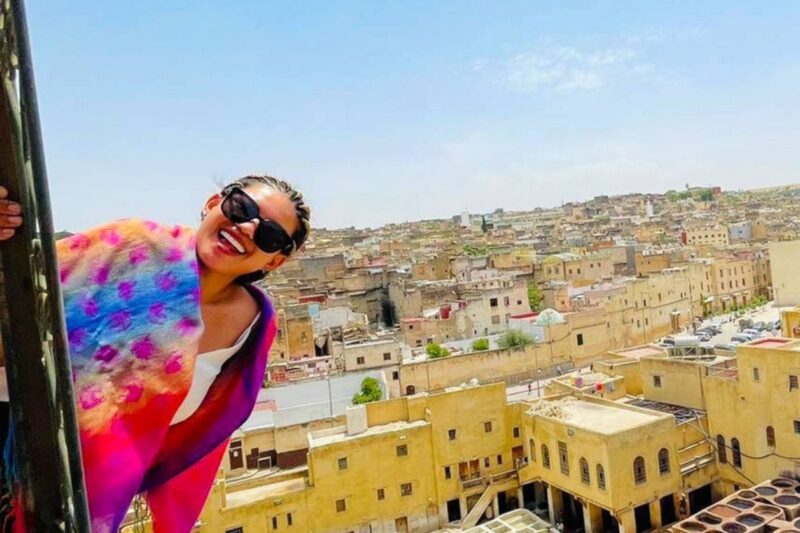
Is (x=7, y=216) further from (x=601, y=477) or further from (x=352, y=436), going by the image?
(x=352, y=436)

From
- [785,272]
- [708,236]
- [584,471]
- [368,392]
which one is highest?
[708,236]

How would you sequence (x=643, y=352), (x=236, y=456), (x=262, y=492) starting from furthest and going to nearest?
(x=643, y=352) → (x=236, y=456) → (x=262, y=492)

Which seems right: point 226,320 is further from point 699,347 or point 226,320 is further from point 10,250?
point 699,347

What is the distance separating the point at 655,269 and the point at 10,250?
155 feet

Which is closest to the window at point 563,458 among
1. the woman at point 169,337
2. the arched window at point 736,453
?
the arched window at point 736,453

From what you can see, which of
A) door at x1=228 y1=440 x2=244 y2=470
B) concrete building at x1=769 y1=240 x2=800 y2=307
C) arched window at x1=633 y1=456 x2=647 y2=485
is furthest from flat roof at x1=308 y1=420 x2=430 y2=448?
concrete building at x1=769 y1=240 x2=800 y2=307

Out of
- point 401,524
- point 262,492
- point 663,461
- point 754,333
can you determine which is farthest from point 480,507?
point 754,333

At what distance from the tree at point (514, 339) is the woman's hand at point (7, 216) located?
85.8 feet

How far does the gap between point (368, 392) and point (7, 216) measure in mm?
21696

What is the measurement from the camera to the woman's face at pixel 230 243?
75.5 inches

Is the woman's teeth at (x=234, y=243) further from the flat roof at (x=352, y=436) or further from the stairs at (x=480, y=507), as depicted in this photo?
the stairs at (x=480, y=507)

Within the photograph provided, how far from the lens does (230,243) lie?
1.93m

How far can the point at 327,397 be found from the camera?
22.2 m

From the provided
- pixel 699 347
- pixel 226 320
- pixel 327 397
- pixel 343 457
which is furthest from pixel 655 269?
pixel 226 320
